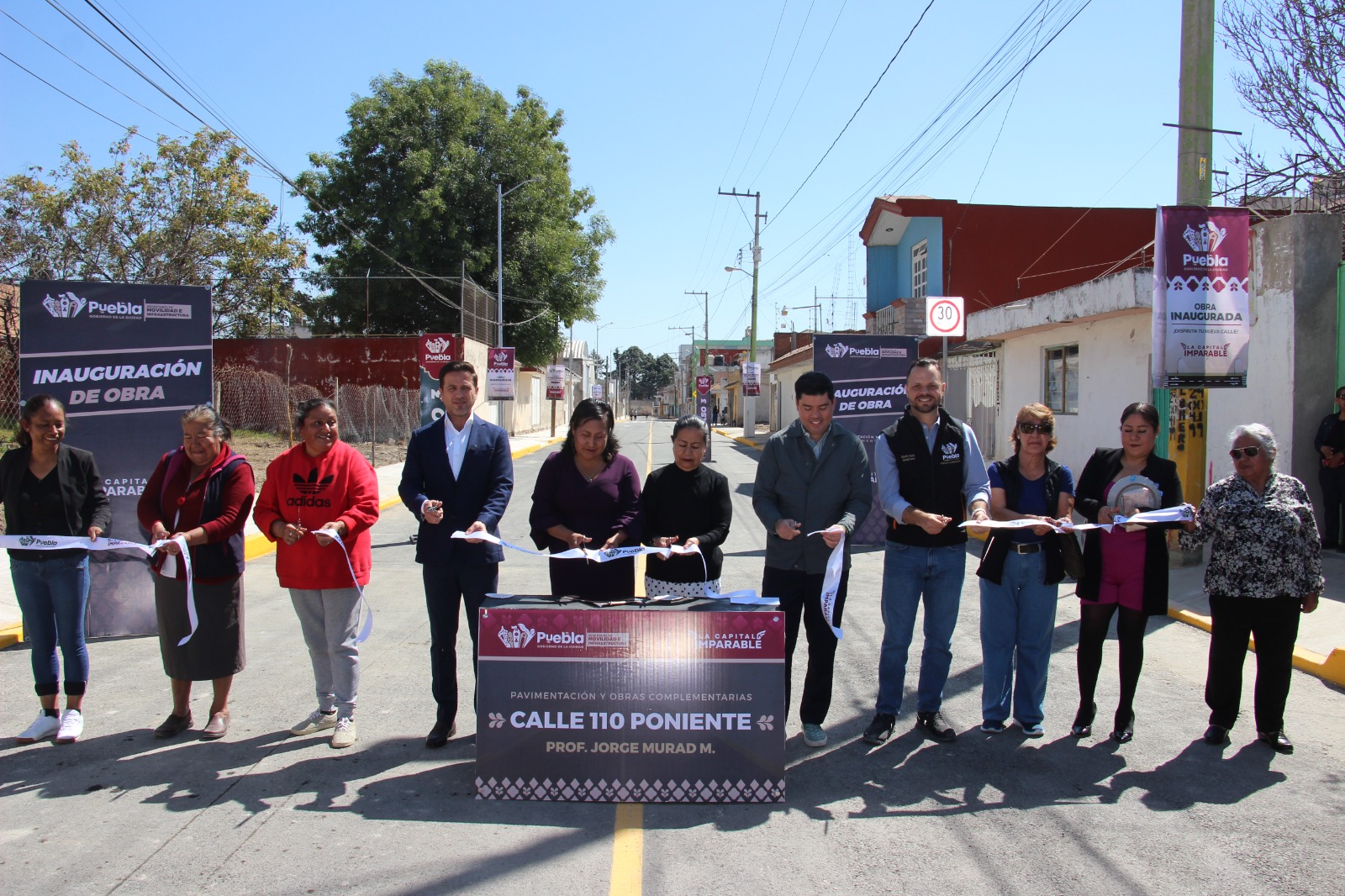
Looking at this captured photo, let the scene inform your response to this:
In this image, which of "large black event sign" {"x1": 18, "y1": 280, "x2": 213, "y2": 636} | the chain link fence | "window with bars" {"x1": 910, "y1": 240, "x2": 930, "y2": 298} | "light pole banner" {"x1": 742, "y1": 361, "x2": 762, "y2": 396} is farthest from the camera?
"light pole banner" {"x1": 742, "y1": 361, "x2": 762, "y2": 396}

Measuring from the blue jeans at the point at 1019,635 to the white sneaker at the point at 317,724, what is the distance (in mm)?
3608

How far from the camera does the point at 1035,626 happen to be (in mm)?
5020

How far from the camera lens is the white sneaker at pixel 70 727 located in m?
4.82

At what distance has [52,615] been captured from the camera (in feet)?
16.5

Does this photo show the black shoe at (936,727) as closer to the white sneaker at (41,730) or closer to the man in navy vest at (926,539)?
the man in navy vest at (926,539)

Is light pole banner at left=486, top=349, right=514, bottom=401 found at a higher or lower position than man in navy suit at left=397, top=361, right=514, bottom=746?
higher

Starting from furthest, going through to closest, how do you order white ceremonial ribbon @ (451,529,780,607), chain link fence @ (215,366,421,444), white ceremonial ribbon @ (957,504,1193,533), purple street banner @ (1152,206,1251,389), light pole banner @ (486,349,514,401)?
1. chain link fence @ (215,366,421,444)
2. light pole banner @ (486,349,514,401)
3. purple street banner @ (1152,206,1251,389)
4. white ceremonial ribbon @ (957,504,1193,533)
5. white ceremonial ribbon @ (451,529,780,607)

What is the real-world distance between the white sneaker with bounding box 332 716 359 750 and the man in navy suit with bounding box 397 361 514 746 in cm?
40

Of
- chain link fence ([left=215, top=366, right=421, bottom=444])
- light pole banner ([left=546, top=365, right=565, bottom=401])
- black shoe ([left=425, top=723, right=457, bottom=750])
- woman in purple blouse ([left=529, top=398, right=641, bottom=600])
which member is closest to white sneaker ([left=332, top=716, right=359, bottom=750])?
black shoe ([left=425, top=723, right=457, bottom=750])

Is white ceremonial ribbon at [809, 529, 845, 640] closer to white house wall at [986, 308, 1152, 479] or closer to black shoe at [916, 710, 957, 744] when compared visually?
black shoe at [916, 710, 957, 744]

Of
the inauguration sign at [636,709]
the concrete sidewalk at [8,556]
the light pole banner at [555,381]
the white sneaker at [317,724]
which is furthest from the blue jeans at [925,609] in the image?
the light pole banner at [555,381]

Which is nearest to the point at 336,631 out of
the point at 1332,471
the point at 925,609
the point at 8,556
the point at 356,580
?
the point at 356,580

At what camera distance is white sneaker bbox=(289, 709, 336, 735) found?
4.98 meters

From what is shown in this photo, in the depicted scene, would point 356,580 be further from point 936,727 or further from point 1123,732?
point 1123,732
